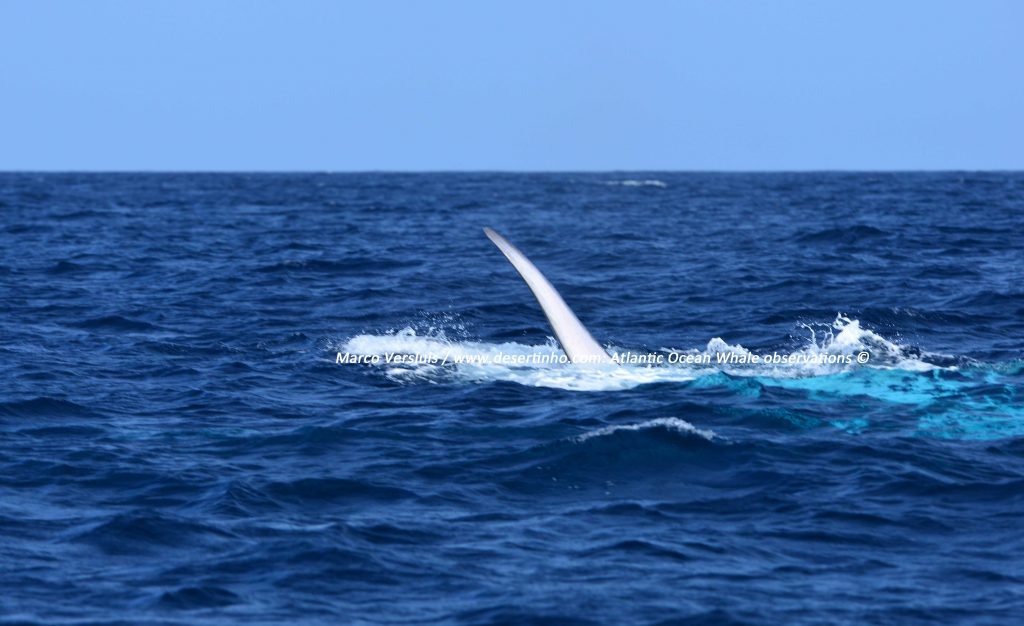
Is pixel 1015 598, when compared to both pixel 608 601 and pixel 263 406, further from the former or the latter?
pixel 263 406

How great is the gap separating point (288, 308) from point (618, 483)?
17.7 meters

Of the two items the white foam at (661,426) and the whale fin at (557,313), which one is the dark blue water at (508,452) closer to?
the white foam at (661,426)

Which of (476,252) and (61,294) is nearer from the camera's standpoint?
(61,294)

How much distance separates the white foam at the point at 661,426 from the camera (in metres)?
17.4

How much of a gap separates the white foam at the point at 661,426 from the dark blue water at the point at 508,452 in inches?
2.3

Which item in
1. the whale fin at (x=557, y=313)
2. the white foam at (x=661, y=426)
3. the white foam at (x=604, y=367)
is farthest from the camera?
the white foam at (x=604, y=367)

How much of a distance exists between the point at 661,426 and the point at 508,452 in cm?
213

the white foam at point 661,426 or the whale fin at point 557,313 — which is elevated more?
the whale fin at point 557,313

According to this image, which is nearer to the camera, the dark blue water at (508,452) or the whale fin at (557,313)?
the dark blue water at (508,452)

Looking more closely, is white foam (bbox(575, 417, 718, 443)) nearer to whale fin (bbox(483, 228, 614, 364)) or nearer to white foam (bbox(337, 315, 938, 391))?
whale fin (bbox(483, 228, 614, 364))

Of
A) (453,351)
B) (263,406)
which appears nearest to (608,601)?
(263,406)

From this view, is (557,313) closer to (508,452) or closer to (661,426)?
(661,426)

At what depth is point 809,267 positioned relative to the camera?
39531 millimetres

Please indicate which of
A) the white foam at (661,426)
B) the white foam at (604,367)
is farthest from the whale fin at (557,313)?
the white foam at (661,426)
